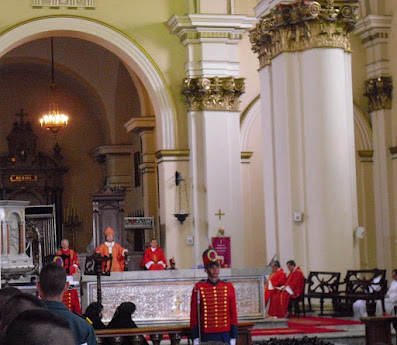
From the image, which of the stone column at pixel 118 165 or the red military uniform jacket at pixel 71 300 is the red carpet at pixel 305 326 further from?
the stone column at pixel 118 165

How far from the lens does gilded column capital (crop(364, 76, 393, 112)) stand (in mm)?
23562

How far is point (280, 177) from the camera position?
1867cm

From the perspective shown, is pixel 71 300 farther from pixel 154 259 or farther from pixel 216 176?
pixel 216 176

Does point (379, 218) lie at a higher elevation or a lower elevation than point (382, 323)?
higher

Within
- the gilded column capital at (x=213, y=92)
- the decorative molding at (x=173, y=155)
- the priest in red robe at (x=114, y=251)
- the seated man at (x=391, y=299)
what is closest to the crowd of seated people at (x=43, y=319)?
the seated man at (x=391, y=299)

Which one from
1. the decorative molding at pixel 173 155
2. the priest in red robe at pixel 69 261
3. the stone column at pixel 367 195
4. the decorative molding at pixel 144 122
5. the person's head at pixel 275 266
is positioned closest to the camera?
the person's head at pixel 275 266

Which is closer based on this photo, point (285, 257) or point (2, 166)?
point (285, 257)

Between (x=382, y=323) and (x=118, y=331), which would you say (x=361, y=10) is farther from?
(x=118, y=331)

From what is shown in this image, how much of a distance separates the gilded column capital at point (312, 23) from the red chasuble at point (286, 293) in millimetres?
4089

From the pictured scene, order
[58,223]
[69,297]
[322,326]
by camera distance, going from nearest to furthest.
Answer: [69,297] → [322,326] → [58,223]

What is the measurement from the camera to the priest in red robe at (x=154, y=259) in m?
20.8

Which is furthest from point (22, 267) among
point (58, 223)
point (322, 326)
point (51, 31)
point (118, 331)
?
point (58, 223)

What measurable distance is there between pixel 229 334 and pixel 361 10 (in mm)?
14939

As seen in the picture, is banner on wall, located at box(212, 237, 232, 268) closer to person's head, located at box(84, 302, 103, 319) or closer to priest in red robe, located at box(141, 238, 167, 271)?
priest in red robe, located at box(141, 238, 167, 271)
